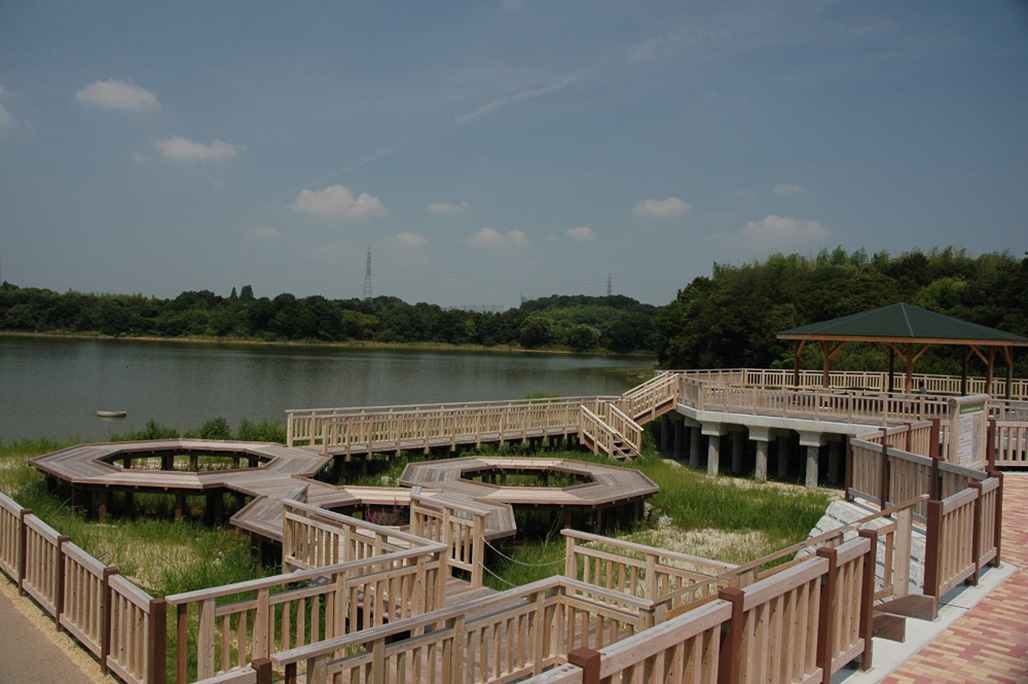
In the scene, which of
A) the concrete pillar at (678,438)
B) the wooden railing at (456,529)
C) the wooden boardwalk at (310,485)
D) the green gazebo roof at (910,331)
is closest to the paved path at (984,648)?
the wooden railing at (456,529)

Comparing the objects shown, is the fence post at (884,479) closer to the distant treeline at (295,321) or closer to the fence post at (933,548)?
the fence post at (933,548)

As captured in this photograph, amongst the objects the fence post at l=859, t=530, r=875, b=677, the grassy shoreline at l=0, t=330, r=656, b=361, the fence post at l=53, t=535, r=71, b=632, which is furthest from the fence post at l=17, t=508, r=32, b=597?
the grassy shoreline at l=0, t=330, r=656, b=361

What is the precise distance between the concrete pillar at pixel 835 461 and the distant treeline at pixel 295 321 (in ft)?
279

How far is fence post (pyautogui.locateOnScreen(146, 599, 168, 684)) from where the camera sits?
19.4 ft

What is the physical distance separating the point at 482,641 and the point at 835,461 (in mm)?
16642

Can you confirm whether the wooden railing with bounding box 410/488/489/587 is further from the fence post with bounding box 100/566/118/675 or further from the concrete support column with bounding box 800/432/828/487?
the concrete support column with bounding box 800/432/828/487

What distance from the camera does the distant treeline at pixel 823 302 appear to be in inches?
1479

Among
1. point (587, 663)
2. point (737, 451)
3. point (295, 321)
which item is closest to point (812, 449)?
point (737, 451)

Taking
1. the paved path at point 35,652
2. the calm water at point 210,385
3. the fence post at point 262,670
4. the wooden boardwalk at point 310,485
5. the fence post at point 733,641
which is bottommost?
the calm water at point 210,385

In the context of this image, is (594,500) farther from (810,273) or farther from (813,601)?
(810,273)

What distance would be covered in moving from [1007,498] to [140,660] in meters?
11.3

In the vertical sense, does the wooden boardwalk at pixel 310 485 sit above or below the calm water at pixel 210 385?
above

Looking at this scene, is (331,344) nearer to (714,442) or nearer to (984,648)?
(714,442)

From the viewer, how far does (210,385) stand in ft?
137
